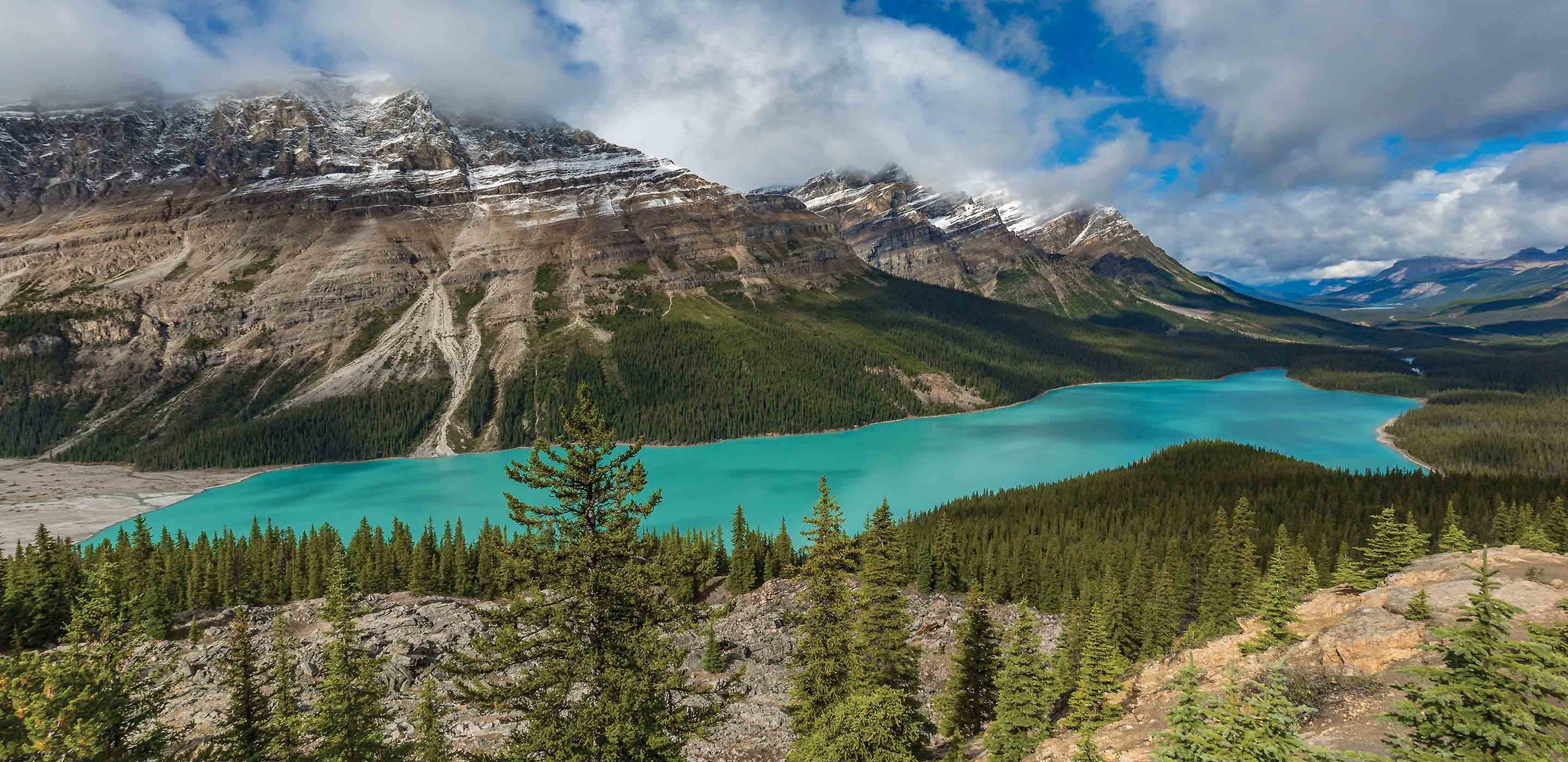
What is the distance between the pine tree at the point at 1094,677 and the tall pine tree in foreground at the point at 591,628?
18.8 metres

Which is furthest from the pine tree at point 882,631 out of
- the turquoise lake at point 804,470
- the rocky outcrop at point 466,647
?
the turquoise lake at point 804,470

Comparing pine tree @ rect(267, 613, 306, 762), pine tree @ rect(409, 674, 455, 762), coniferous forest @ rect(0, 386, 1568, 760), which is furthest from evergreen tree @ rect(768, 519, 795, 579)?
pine tree @ rect(267, 613, 306, 762)

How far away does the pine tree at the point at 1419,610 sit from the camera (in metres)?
21.5

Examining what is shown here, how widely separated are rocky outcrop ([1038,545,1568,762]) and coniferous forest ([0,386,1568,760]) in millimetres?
1221

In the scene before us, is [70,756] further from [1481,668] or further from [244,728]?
[1481,668]

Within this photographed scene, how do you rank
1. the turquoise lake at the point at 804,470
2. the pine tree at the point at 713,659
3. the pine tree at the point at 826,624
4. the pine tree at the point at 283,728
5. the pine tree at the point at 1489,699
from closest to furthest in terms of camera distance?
the pine tree at the point at 1489,699, the pine tree at the point at 283,728, the pine tree at the point at 826,624, the pine tree at the point at 713,659, the turquoise lake at the point at 804,470

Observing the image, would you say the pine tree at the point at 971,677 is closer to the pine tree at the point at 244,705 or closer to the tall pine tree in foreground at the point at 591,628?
the tall pine tree in foreground at the point at 591,628

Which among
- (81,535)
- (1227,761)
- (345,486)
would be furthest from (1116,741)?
(345,486)

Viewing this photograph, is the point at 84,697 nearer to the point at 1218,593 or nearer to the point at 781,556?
the point at 781,556

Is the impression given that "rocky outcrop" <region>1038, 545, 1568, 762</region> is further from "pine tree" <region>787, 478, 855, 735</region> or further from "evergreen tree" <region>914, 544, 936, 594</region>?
"evergreen tree" <region>914, 544, 936, 594</region>

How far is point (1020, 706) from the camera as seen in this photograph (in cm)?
2728

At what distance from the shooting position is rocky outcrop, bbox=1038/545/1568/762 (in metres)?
18.0

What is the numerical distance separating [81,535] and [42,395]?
121520mm

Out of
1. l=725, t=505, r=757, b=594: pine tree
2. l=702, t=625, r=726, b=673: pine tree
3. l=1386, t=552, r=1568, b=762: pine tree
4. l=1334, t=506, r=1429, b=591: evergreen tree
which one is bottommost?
l=702, t=625, r=726, b=673: pine tree
